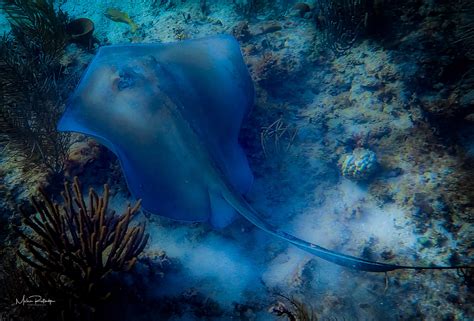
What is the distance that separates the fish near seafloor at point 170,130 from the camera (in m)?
3.51

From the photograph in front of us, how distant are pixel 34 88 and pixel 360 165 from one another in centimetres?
606

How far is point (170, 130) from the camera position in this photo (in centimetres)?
362

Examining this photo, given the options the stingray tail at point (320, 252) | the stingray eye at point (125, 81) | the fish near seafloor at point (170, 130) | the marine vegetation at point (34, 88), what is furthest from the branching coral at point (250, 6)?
the stingray tail at point (320, 252)

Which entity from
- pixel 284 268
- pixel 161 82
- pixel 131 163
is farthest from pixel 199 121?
pixel 284 268

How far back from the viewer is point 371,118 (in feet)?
16.2

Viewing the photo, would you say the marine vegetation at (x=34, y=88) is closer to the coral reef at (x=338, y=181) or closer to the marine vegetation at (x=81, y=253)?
the coral reef at (x=338, y=181)

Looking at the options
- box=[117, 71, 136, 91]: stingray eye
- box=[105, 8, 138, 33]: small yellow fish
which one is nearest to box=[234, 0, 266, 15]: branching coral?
box=[105, 8, 138, 33]: small yellow fish

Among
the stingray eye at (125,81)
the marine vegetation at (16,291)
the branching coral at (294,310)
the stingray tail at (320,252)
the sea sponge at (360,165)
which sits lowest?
the branching coral at (294,310)

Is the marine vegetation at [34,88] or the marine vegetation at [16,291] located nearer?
the marine vegetation at [16,291]

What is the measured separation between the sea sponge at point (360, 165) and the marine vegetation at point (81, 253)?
10.0 feet

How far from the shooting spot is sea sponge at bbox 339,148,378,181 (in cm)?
438

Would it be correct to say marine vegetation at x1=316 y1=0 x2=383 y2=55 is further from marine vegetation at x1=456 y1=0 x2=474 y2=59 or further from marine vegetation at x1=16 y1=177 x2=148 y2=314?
marine vegetation at x1=16 y1=177 x2=148 y2=314

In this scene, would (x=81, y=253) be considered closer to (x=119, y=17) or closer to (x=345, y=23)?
(x=345, y=23)

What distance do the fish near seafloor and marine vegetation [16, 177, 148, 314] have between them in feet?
1.57
